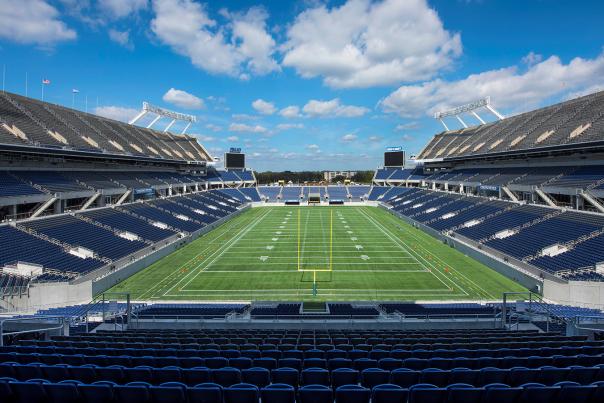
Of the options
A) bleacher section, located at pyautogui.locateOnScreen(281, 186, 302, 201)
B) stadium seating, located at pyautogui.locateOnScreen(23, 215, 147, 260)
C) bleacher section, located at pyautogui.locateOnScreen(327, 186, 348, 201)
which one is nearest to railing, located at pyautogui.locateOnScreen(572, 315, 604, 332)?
stadium seating, located at pyautogui.locateOnScreen(23, 215, 147, 260)

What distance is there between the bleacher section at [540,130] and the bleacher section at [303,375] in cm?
3109

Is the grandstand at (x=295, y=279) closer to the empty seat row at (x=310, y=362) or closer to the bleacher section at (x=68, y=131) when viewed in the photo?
the empty seat row at (x=310, y=362)

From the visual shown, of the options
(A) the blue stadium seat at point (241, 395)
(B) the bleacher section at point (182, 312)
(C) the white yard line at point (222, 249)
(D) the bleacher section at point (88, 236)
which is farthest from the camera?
(C) the white yard line at point (222, 249)

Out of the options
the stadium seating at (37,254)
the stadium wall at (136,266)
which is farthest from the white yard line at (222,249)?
the stadium seating at (37,254)

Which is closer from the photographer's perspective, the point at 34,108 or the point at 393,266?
the point at 393,266

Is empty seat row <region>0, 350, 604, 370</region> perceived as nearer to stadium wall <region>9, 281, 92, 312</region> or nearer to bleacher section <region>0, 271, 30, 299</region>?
stadium wall <region>9, 281, 92, 312</region>

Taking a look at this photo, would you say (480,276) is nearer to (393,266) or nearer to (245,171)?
(393,266)

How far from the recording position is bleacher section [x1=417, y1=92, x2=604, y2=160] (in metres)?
34.2

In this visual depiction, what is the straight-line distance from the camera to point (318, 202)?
78188mm

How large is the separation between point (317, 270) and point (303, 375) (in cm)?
2060

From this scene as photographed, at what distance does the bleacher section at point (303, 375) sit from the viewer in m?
5.26

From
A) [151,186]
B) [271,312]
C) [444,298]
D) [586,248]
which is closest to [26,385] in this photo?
[271,312]

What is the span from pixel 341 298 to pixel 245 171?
240 feet

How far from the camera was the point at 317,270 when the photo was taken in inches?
1056
